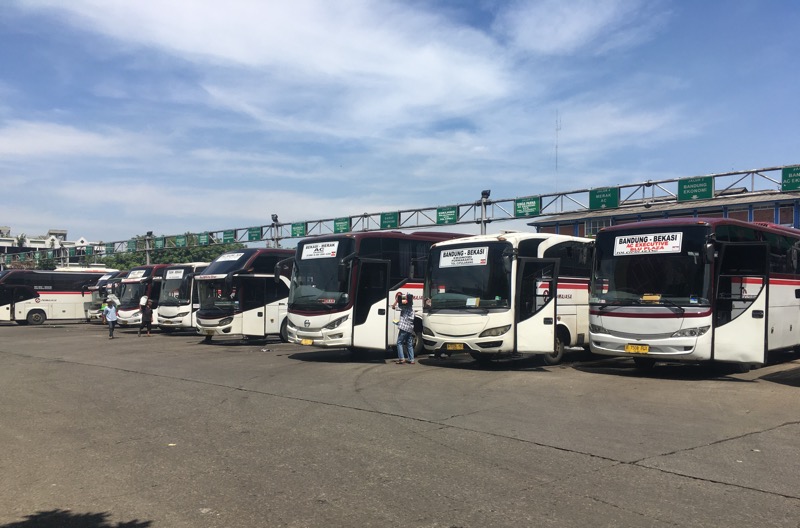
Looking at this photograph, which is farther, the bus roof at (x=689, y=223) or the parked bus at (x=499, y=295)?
the parked bus at (x=499, y=295)

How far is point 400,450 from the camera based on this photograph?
7023 mm

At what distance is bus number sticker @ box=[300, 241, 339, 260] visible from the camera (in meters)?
16.8

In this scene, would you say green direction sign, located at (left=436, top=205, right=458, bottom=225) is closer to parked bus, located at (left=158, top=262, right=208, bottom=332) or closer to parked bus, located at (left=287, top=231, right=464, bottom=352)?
parked bus, located at (left=158, top=262, right=208, bottom=332)

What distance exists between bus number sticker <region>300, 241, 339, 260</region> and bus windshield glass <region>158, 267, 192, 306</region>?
503 inches

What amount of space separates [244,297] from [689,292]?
588 inches

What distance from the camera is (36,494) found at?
566cm

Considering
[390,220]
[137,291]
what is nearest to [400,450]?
[137,291]

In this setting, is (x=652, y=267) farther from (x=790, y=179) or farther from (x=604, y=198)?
(x=604, y=198)

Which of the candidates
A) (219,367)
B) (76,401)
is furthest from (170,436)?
(219,367)

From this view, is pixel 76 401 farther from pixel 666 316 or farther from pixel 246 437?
pixel 666 316

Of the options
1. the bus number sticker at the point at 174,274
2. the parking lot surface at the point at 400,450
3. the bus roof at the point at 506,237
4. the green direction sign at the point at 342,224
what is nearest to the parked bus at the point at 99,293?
the bus number sticker at the point at 174,274

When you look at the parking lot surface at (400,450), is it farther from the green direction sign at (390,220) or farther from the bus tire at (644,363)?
the green direction sign at (390,220)

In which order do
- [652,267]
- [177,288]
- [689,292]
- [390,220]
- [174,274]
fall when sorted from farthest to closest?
[390,220]
[174,274]
[177,288]
[652,267]
[689,292]

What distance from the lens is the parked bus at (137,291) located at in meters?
31.4
